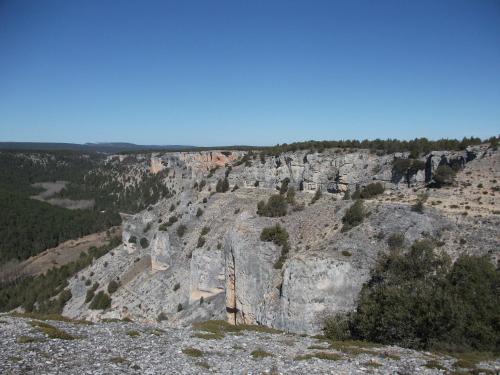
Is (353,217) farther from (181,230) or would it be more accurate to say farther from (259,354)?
(181,230)

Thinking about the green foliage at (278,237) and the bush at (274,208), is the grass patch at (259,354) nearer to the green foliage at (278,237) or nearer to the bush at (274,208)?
the green foliage at (278,237)

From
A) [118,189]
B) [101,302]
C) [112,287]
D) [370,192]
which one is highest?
[370,192]

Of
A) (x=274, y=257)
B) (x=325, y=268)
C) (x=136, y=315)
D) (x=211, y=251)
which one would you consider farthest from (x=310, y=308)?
(x=136, y=315)

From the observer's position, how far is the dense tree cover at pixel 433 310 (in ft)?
63.2

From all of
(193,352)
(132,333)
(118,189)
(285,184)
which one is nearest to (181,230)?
(285,184)

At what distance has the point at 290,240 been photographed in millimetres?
34188

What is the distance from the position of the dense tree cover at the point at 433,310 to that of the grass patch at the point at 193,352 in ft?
30.8

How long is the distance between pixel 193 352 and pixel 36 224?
11719 centimetres

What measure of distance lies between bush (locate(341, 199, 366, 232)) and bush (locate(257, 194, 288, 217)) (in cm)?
759

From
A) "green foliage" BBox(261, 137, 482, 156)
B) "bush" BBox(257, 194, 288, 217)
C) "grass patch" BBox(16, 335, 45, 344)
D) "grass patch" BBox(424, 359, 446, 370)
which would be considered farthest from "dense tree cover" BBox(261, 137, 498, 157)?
"grass patch" BBox(16, 335, 45, 344)

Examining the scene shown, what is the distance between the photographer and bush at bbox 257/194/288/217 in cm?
3984

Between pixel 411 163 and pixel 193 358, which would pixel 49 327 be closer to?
pixel 193 358

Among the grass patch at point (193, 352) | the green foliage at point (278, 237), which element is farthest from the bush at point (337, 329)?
the green foliage at point (278, 237)

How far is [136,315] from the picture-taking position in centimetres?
4125
